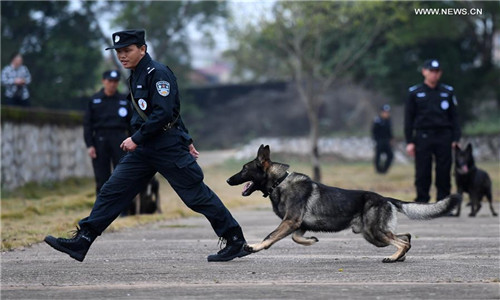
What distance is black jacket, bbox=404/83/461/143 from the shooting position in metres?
12.2

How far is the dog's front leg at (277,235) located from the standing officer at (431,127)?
4911 mm

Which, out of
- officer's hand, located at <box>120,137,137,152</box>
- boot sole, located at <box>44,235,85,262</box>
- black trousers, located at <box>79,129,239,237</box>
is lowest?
boot sole, located at <box>44,235,85,262</box>

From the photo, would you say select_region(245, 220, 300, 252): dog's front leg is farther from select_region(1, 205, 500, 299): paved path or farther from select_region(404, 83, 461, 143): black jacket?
select_region(404, 83, 461, 143): black jacket

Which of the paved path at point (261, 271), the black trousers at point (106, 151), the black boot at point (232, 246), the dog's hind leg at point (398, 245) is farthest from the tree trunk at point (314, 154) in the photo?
the black boot at point (232, 246)

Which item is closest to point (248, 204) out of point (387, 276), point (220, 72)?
point (387, 276)

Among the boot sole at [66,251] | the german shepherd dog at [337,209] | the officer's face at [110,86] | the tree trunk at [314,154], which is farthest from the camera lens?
the tree trunk at [314,154]

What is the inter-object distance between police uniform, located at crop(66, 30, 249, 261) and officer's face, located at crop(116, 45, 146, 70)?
42 millimetres

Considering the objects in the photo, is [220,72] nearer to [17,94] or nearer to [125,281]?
[17,94]

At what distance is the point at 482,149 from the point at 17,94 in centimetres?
2154

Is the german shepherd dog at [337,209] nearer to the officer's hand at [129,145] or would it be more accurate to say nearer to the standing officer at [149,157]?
the standing officer at [149,157]

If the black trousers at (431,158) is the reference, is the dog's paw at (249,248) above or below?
below

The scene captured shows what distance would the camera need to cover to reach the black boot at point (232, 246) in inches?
294

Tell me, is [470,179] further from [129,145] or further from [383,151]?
[383,151]

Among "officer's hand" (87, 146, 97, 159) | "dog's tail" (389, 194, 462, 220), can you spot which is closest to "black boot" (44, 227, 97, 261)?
"dog's tail" (389, 194, 462, 220)
